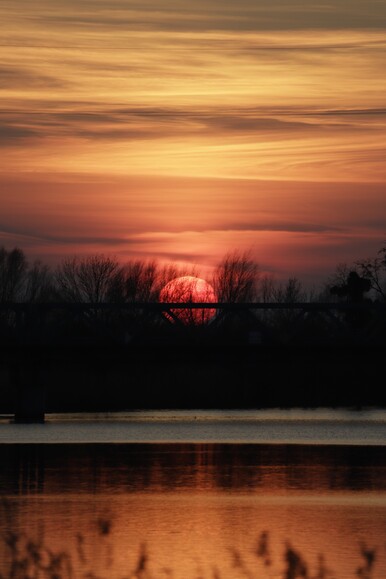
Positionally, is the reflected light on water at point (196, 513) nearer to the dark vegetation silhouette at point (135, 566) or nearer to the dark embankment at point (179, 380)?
the dark vegetation silhouette at point (135, 566)

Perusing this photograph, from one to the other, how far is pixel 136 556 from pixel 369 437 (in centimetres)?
3530

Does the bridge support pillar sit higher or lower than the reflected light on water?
higher

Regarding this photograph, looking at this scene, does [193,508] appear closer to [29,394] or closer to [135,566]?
[135,566]

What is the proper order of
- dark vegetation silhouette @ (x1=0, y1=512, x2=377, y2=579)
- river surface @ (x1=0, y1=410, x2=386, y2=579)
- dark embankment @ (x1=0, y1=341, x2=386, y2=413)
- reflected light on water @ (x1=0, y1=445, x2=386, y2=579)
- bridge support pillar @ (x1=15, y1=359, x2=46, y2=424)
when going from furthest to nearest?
dark embankment @ (x1=0, y1=341, x2=386, y2=413)
bridge support pillar @ (x1=15, y1=359, x2=46, y2=424)
reflected light on water @ (x1=0, y1=445, x2=386, y2=579)
river surface @ (x1=0, y1=410, x2=386, y2=579)
dark vegetation silhouette @ (x1=0, y1=512, x2=377, y2=579)

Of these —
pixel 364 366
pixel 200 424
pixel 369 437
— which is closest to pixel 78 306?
pixel 200 424

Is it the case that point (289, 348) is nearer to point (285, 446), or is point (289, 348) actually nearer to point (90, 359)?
point (90, 359)

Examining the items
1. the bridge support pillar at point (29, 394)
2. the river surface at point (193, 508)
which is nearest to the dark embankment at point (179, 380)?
the bridge support pillar at point (29, 394)

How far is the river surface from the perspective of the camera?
20.5 m

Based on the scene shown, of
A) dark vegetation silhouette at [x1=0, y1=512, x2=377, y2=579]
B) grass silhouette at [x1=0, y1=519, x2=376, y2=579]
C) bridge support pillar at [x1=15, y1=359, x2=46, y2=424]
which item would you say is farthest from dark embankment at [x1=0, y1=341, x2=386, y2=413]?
grass silhouette at [x1=0, y1=519, x2=376, y2=579]

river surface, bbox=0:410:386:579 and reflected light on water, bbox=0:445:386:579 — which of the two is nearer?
river surface, bbox=0:410:386:579

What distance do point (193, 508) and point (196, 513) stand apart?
972mm

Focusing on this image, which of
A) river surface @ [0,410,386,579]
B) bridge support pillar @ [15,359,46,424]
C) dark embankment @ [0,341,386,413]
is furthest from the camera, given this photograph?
dark embankment @ [0,341,386,413]

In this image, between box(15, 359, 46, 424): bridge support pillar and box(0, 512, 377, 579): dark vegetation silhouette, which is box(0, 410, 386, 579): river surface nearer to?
box(0, 512, 377, 579): dark vegetation silhouette

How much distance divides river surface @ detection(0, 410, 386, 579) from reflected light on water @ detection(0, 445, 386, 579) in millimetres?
35
